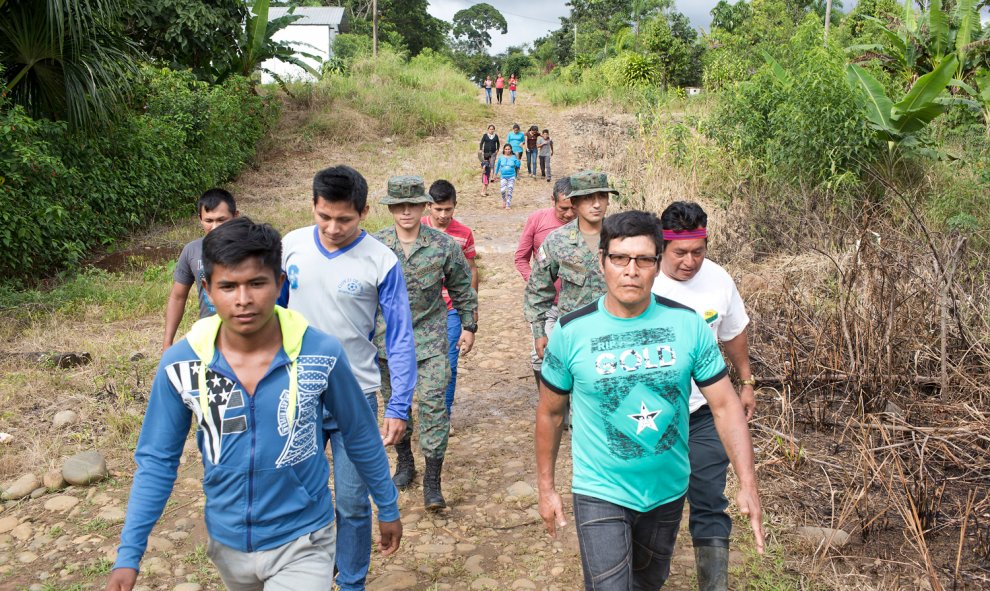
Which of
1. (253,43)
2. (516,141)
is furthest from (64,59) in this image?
(516,141)

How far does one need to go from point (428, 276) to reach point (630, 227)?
222 cm

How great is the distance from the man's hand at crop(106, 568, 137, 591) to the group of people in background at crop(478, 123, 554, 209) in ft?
49.3

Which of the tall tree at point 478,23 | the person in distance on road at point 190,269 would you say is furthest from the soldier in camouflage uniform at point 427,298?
the tall tree at point 478,23

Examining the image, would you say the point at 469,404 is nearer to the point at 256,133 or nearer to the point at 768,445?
the point at 768,445

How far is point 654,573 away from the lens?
9.70ft

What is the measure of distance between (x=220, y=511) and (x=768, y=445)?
374cm

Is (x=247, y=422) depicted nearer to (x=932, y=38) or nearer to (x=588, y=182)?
(x=588, y=182)

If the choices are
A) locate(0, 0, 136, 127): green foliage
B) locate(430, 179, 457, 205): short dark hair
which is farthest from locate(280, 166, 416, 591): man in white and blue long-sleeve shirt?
locate(0, 0, 136, 127): green foliage

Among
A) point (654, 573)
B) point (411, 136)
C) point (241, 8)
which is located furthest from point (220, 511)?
point (411, 136)

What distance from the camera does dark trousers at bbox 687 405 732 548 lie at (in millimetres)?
3377

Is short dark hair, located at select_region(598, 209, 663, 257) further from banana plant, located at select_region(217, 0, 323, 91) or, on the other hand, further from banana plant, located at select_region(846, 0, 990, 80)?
banana plant, located at select_region(217, 0, 323, 91)

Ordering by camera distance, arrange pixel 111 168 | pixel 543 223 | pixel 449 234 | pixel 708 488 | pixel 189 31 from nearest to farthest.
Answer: pixel 708 488
pixel 449 234
pixel 543 223
pixel 111 168
pixel 189 31

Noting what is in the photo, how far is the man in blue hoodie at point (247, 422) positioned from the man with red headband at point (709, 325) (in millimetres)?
1659

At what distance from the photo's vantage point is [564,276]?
5.04m
